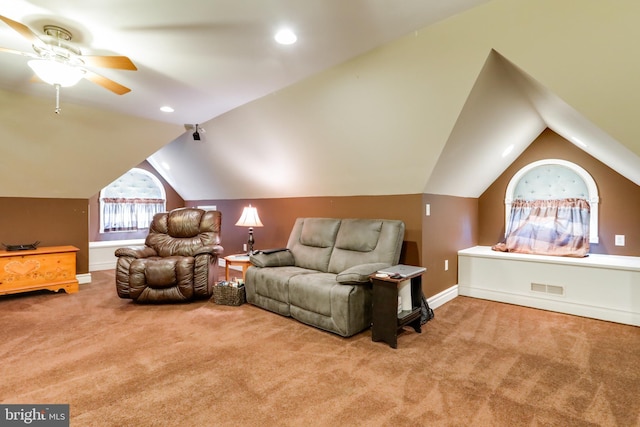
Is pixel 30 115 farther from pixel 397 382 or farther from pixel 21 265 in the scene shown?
pixel 397 382

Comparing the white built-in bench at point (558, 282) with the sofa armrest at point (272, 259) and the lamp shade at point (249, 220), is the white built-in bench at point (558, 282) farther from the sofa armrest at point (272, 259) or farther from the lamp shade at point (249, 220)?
the lamp shade at point (249, 220)

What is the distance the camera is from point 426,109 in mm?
2812

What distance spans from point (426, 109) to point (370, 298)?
1.78m

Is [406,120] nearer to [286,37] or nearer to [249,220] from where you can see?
[286,37]

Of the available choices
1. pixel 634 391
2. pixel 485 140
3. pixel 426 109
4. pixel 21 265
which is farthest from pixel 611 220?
pixel 21 265

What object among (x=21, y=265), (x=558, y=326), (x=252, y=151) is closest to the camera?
(x=558, y=326)

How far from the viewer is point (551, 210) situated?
4027 mm

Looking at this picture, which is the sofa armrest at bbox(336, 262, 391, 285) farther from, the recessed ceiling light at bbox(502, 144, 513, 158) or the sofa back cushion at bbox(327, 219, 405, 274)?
the recessed ceiling light at bbox(502, 144, 513, 158)

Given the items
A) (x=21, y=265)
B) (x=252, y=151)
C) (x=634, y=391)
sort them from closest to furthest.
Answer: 1. (x=634, y=391)
2. (x=21, y=265)
3. (x=252, y=151)

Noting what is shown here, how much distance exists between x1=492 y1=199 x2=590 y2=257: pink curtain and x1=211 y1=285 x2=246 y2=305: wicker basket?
335 cm

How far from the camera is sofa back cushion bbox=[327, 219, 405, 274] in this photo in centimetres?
329

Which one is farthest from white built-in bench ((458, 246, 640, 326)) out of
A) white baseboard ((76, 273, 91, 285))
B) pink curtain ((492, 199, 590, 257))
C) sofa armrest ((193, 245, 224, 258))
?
white baseboard ((76, 273, 91, 285))

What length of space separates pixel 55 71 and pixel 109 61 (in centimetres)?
37

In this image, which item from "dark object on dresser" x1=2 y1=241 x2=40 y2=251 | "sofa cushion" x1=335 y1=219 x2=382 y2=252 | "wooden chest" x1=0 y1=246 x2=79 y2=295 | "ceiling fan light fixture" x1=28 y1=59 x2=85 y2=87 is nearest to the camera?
"ceiling fan light fixture" x1=28 y1=59 x2=85 y2=87
